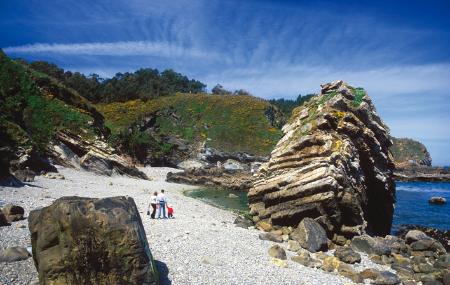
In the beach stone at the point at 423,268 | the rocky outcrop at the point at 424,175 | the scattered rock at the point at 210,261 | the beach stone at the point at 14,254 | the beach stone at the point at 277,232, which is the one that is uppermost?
the rocky outcrop at the point at 424,175

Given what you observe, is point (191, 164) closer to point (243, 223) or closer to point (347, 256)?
point (243, 223)

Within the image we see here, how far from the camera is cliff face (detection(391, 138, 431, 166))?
17251cm

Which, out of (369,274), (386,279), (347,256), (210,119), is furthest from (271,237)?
(210,119)

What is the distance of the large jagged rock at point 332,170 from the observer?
22906mm

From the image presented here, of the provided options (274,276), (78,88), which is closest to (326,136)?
(274,276)

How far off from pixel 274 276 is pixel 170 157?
6814cm

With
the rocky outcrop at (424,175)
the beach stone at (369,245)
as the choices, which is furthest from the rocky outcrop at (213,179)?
the rocky outcrop at (424,175)

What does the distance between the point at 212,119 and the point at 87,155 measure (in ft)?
175

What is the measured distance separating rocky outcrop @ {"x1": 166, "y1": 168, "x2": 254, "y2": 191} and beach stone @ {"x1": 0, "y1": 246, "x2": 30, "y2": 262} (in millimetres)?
43951

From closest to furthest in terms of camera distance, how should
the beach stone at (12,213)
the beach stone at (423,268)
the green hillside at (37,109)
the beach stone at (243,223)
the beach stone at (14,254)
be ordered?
the beach stone at (14,254)
the beach stone at (12,213)
the beach stone at (423,268)
the beach stone at (243,223)
the green hillside at (37,109)

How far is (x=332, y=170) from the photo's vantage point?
23.0 m

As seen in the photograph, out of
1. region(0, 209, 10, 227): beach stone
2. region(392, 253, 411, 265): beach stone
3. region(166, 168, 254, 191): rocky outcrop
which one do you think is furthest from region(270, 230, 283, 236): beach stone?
region(166, 168, 254, 191): rocky outcrop

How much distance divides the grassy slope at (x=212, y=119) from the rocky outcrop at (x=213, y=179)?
2165 centimetres

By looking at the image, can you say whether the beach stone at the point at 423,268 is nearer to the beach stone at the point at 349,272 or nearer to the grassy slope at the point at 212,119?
the beach stone at the point at 349,272
